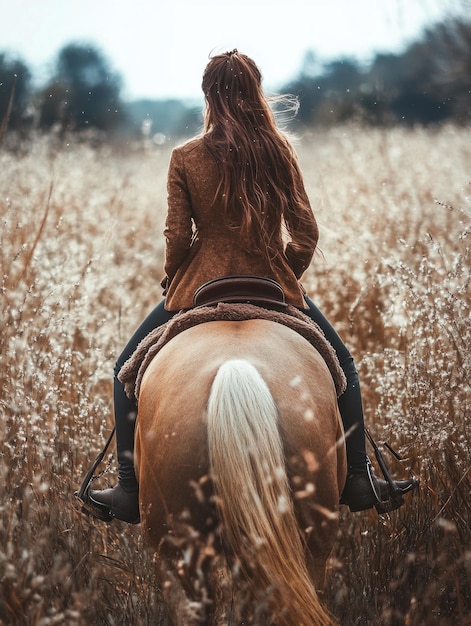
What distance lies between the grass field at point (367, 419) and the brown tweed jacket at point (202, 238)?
0.54m

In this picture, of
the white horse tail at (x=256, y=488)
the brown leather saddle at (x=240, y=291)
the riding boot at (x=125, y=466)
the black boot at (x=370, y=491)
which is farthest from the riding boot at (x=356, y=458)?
the white horse tail at (x=256, y=488)

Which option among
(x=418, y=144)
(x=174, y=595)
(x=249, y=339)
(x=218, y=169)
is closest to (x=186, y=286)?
(x=218, y=169)

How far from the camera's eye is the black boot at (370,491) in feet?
9.53

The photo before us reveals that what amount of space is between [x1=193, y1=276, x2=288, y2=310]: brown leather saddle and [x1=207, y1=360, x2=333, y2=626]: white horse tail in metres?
0.63

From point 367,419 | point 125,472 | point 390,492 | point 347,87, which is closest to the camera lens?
point 125,472

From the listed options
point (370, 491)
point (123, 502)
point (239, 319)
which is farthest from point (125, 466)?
point (370, 491)

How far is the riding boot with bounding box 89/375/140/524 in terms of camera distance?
2871 millimetres

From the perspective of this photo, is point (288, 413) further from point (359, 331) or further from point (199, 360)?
point (359, 331)

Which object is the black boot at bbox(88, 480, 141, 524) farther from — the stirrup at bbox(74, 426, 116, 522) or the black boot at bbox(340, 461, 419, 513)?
the black boot at bbox(340, 461, 419, 513)

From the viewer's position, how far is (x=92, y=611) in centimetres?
223

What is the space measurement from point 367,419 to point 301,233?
1524mm

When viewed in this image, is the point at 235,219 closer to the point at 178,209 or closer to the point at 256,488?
the point at 178,209

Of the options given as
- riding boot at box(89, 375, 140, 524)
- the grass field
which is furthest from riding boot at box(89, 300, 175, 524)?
the grass field

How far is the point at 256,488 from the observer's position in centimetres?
199
